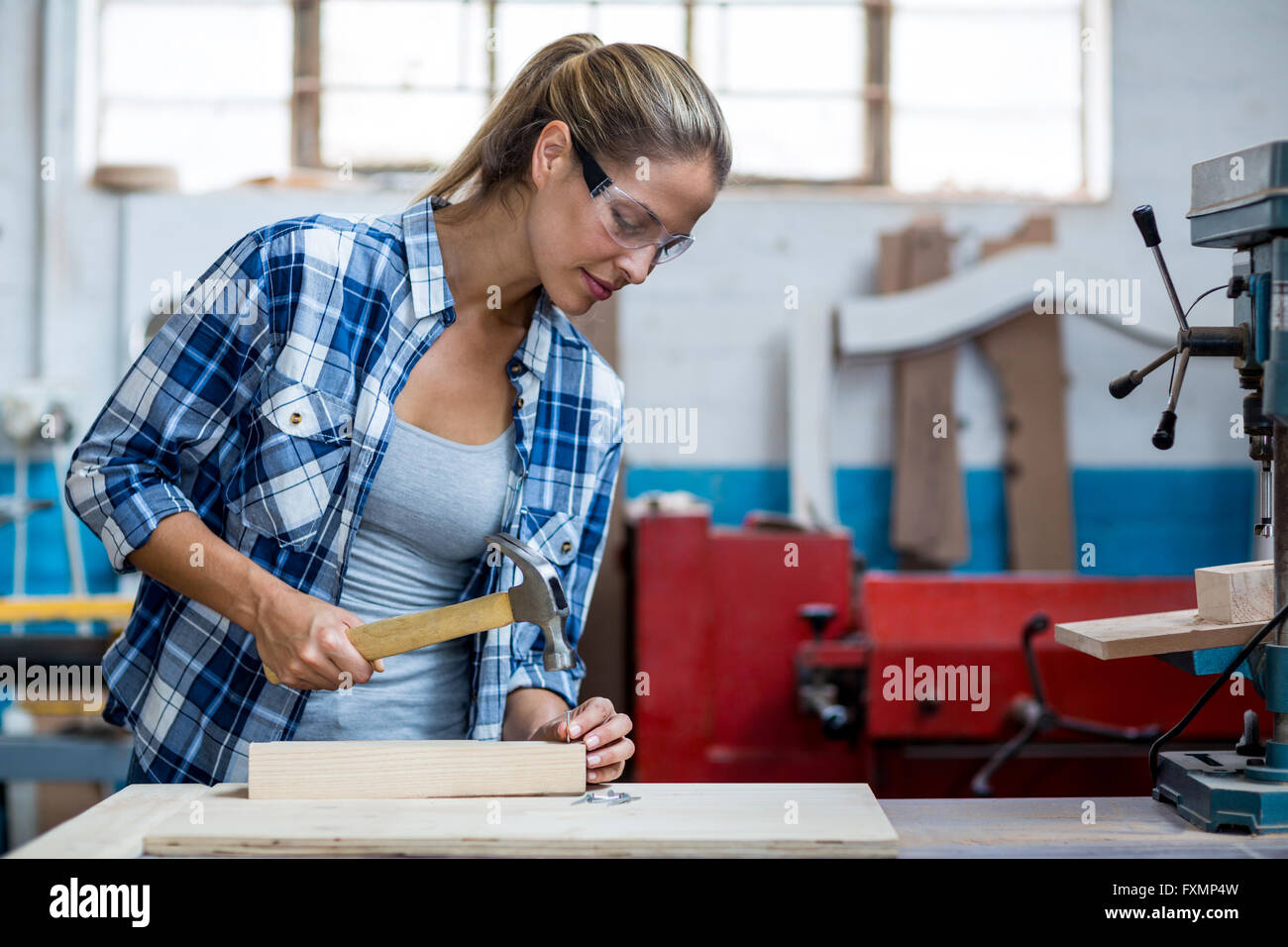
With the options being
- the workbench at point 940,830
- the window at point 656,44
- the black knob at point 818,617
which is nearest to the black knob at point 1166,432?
the workbench at point 940,830

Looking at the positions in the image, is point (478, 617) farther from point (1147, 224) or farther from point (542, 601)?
point (1147, 224)

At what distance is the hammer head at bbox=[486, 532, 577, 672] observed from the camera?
1.17 meters

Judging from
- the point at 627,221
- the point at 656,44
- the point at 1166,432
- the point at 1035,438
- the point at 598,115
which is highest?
the point at 656,44

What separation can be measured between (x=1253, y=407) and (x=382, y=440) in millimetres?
937

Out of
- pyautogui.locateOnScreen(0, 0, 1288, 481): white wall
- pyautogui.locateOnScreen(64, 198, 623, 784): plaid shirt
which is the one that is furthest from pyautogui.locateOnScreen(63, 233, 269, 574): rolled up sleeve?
pyautogui.locateOnScreen(0, 0, 1288, 481): white wall

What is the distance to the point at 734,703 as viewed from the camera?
2.82 m

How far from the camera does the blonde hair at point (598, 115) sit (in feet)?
4.23

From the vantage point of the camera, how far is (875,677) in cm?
260

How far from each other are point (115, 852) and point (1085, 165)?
4.24 metres

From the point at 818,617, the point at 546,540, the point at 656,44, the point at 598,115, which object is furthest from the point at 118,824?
the point at 656,44

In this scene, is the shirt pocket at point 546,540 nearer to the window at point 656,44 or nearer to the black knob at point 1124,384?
the black knob at point 1124,384

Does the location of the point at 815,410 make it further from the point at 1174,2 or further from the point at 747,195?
the point at 1174,2
